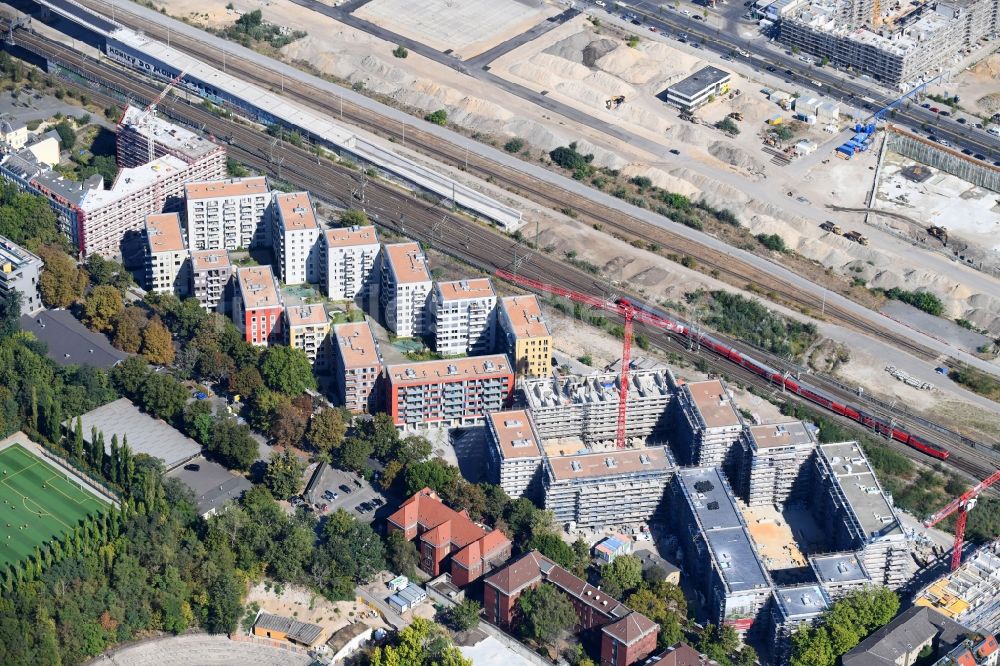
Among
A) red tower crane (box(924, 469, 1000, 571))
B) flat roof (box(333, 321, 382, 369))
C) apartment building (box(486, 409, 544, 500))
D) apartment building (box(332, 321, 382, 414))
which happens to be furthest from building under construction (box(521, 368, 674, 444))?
red tower crane (box(924, 469, 1000, 571))

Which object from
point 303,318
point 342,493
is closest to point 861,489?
point 342,493

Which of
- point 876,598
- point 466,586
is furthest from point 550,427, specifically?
point 876,598

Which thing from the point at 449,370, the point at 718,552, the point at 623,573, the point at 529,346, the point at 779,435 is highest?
the point at 779,435

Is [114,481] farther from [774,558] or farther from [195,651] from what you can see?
[774,558]

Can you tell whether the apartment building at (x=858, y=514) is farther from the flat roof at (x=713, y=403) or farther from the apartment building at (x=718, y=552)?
the apartment building at (x=718, y=552)

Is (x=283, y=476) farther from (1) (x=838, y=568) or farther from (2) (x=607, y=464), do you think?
(1) (x=838, y=568)

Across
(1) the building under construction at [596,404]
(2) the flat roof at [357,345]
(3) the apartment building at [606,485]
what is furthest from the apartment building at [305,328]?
(3) the apartment building at [606,485]
